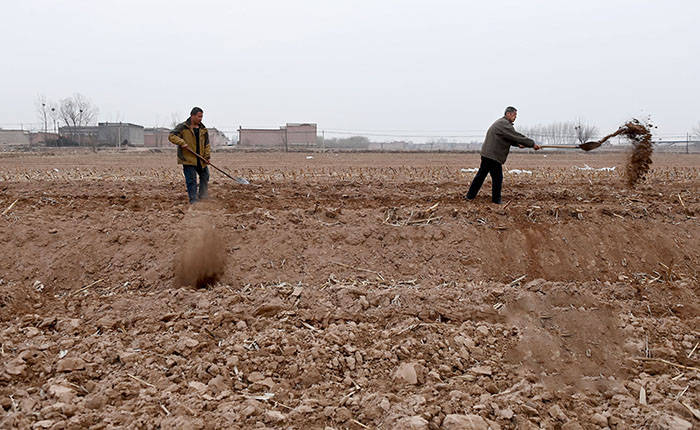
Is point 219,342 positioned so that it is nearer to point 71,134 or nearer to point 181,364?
point 181,364

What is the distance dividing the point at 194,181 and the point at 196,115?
1046 millimetres

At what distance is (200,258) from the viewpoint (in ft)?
18.1

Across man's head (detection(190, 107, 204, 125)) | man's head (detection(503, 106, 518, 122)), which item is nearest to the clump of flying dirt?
man's head (detection(190, 107, 204, 125))

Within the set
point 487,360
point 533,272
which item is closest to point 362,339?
point 487,360

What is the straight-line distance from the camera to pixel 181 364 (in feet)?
11.2

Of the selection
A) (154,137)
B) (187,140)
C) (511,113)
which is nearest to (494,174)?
(511,113)

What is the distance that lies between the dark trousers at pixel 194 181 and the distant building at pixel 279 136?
40679mm

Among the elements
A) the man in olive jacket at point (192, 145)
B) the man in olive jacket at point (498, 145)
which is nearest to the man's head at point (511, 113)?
the man in olive jacket at point (498, 145)

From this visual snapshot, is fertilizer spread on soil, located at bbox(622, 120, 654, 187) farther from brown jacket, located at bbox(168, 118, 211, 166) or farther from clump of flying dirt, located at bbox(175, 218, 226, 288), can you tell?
brown jacket, located at bbox(168, 118, 211, 166)

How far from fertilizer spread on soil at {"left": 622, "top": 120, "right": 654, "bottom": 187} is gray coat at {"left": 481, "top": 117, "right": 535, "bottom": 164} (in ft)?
5.80

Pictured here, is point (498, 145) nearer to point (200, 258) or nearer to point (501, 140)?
point (501, 140)

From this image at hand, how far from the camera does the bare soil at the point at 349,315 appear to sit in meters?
2.93

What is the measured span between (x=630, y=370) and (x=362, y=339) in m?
2.03

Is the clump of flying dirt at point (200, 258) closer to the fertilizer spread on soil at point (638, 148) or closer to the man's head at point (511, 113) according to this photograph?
the man's head at point (511, 113)
